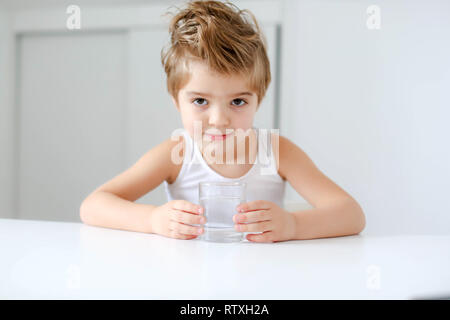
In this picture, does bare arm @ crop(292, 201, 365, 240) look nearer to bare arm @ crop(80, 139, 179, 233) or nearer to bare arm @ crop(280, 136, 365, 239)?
bare arm @ crop(280, 136, 365, 239)

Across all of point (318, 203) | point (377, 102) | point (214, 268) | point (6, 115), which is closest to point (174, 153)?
point (318, 203)

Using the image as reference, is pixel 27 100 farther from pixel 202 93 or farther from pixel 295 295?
pixel 295 295

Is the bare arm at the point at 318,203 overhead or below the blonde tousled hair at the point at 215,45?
below

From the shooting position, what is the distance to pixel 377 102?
276cm

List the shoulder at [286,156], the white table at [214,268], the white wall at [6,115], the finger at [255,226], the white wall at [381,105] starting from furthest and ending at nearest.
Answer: the white wall at [6,115]
the white wall at [381,105]
the shoulder at [286,156]
the finger at [255,226]
the white table at [214,268]

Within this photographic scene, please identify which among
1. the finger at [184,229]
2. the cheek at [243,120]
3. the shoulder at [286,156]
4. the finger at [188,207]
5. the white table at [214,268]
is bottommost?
the white table at [214,268]

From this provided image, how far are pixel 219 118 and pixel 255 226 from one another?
0.24m

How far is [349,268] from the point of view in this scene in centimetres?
55

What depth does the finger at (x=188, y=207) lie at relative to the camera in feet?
2.40

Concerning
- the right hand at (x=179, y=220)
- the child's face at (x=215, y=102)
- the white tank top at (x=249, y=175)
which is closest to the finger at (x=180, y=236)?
the right hand at (x=179, y=220)

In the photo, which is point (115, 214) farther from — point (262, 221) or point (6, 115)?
point (6, 115)

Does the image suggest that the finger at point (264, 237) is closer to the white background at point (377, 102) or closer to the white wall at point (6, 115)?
the white background at point (377, 102)

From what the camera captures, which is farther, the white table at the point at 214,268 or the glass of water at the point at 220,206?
the glass of water at the point at 220,206

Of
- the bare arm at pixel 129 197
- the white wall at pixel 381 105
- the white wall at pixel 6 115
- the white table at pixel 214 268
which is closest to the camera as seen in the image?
the white table at pixel 214 268
